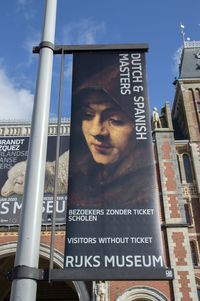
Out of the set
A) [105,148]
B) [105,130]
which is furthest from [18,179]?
[105,148]

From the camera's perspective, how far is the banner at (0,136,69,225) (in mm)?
17578

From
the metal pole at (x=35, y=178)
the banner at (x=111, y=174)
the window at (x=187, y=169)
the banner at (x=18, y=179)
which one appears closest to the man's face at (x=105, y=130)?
the banner at (x=111, y=174)

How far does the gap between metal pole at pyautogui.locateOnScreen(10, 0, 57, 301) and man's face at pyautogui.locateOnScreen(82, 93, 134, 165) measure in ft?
2.82

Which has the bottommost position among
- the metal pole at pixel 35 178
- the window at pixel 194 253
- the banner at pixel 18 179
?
the metal pole at pixel 35 178

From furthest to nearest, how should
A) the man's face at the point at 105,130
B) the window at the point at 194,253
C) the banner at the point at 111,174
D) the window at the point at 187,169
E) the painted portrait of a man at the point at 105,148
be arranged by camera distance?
the window at the point at 187,169
the window at the point at 194,253
the man's face at the point at 105,130
the painted portrait of a man at the point at 105,148
the banner at the point at 111,174

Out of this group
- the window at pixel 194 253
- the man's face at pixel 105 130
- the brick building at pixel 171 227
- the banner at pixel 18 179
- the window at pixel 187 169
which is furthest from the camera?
the window at pixel 187 169

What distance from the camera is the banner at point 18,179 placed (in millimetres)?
17578

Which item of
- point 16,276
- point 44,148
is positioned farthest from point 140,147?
point 16,276

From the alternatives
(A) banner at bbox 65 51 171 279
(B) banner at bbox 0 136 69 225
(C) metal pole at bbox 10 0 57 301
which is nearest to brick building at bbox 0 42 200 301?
(B) banner at bbox 0 136 69 225

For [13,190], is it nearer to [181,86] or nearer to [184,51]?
[181,86]

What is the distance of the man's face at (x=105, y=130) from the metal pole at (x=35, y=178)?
2.82 ft

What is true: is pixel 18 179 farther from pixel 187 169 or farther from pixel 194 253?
pixel 194 253

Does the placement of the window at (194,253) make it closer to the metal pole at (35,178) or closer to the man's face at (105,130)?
the man's face at (105,130)

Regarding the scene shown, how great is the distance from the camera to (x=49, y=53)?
5387mm
